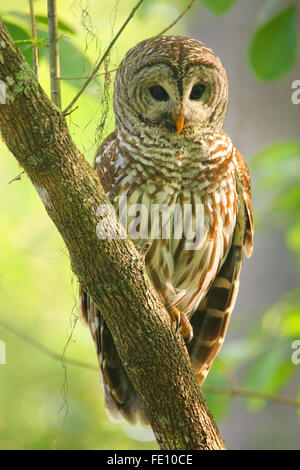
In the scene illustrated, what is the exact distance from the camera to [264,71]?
9.48 ft

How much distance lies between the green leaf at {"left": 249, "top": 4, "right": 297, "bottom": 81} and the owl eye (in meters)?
0.69

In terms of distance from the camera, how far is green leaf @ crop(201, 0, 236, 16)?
8.46ft

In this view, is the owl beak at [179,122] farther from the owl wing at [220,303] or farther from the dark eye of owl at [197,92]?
the owl wing at [220,303]

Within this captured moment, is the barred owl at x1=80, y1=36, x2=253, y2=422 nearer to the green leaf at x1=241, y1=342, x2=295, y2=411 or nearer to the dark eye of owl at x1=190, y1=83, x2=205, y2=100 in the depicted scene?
the dark eye of owl at x1=190, y1=83, x2=205, y2=100

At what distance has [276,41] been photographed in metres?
2.82

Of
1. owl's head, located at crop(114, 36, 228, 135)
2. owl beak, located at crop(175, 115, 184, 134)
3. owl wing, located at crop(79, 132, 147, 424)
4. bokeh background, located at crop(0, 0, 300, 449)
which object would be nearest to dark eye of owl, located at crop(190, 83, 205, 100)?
owl's head, located at crop(114, 36, 228, 135)

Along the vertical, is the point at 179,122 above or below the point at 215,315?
above

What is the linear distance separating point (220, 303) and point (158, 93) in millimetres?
963

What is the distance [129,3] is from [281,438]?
3181mm

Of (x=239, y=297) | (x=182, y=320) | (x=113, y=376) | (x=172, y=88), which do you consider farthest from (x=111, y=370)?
(x=239, y=297)

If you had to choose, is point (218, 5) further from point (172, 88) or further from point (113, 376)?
point (113, 376)

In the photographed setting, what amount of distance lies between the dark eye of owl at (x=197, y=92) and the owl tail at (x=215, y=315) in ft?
A: 2.32

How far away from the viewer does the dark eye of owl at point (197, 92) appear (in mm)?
2355
